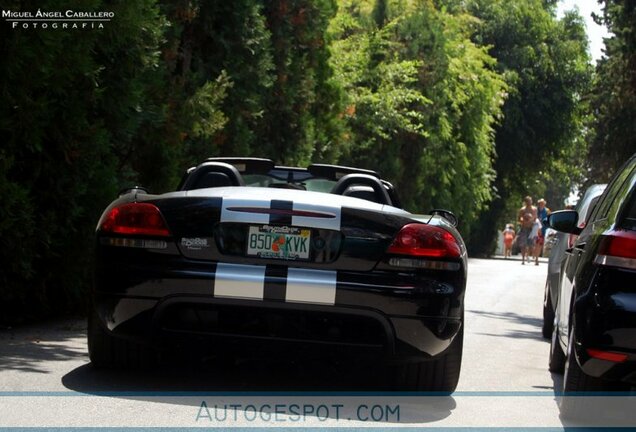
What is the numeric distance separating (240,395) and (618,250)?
2.20 metres

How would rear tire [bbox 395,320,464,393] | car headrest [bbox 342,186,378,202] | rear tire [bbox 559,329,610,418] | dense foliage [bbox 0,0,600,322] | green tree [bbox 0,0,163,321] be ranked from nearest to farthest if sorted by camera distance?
rear tire [bbox 559,329,610,418] < rear tire [bbox 395,320,464,393] < car headrest [bbox 342,186,378,202] < green tree [bbox 0,0,163,321] < dense foliage [bbox 0,0,600,322]

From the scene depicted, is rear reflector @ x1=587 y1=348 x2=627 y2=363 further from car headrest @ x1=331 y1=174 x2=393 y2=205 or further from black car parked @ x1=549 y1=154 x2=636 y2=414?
car headrest @ x1=331 y1=174 x2=393 y2=205

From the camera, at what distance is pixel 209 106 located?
14.3 meters

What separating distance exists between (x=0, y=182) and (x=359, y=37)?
28.5 m

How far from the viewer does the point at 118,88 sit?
1178 cm

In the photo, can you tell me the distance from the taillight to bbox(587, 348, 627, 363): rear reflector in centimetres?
42

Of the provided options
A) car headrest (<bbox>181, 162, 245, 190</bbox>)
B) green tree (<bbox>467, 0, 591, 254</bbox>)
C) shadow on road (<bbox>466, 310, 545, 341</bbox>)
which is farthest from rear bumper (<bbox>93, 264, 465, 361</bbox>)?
green tree (<bbox>467, 0, 591, 254</bbox>)

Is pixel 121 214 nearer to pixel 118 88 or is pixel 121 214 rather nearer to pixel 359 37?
pixel 118 88

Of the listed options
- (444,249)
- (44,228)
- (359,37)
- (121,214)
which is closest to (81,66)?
(44,228)

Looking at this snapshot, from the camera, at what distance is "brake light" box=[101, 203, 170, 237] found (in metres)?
7.14

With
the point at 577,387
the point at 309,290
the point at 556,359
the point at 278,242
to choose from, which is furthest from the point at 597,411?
the point at 556,359

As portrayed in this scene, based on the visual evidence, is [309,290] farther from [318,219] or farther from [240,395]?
[240,395]

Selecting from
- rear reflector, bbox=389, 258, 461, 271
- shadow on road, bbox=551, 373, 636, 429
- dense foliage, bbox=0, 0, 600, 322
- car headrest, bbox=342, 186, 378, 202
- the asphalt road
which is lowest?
the asphalt road

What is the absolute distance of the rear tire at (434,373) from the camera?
24.3ft
